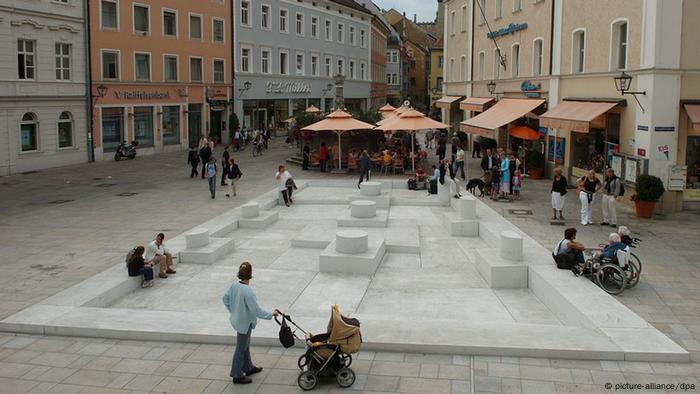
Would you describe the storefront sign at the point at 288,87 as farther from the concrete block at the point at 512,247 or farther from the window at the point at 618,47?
the concrete block at the point at 512,247

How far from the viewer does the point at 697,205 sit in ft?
67.6

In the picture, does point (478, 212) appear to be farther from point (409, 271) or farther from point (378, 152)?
point (378, 152)

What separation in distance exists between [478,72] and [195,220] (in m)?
26.5

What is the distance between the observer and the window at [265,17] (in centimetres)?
5159

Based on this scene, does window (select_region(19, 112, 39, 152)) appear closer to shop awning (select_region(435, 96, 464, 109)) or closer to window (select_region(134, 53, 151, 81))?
window (select_region(134, 53, 151, 81))

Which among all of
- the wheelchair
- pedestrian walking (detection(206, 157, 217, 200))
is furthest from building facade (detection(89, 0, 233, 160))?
the wheelchair

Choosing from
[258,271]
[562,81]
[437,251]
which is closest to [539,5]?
[562,81]

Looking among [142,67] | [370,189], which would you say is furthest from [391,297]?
[142,67]

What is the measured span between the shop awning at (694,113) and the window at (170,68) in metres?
31.4

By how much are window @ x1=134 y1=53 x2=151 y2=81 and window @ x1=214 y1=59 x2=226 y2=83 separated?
23.4 feet

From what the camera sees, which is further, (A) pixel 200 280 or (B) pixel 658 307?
(A) pixel 200 280

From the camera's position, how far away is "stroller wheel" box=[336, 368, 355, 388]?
27.1ft

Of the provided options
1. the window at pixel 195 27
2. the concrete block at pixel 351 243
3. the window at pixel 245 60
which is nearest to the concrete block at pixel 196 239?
the concrete block at pixel 351 243

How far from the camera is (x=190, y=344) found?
984cm
